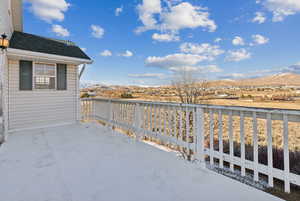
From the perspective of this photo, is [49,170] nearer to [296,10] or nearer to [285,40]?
[296,10]

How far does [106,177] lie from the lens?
2236 millimetres

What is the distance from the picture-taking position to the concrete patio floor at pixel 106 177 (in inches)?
72.3

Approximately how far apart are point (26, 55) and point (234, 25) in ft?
44.7

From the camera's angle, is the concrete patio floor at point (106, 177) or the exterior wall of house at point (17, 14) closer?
the concrete patio floor at point (106, 177)

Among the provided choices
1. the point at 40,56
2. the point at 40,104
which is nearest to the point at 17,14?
the point at 40,56

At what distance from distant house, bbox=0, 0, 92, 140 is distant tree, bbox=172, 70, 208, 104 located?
3438 millimetres

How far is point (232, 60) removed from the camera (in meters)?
17.7

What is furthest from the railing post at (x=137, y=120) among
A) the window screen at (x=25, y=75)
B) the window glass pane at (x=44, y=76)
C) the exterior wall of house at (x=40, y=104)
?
the window screen at (x=25, y=75)

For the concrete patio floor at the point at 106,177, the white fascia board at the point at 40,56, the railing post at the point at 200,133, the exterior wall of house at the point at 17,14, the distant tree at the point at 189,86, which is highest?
the exterior wall of house at the point at 17,14

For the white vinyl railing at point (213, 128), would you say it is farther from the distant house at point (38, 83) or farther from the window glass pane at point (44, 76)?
the window glass pane at point (44, 76)

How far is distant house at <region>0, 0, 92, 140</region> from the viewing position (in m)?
4.86

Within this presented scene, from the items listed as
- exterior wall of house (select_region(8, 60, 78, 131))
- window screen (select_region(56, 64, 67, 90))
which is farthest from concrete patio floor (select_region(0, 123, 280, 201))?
window screen (select_region(56, 64, 67, 90))

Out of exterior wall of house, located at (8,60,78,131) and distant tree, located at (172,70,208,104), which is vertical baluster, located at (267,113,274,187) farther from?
exterior wall of house, located at (8,60,78,131)

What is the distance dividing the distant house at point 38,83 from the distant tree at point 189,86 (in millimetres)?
3438
